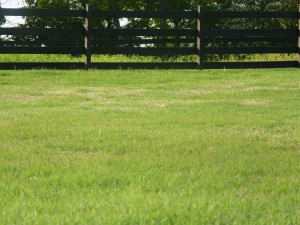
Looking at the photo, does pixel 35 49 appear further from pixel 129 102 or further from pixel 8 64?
pixel 129 102

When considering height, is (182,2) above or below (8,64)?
above

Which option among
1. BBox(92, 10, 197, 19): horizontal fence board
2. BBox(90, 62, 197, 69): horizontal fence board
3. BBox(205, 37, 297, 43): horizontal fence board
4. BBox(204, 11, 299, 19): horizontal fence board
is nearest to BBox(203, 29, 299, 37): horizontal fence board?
BBox(205, 37, 297, 43): horizontal fence board

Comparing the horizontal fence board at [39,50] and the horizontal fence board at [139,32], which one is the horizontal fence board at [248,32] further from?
the horizontal fence board at [39,50]

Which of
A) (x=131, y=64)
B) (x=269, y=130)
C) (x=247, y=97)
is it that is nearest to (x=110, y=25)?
(x=131, y=64)

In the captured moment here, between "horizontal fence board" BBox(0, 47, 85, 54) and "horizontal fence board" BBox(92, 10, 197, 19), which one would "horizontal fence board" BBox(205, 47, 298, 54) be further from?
"horizontal fence board" BBox(0, 47, 85, 54)

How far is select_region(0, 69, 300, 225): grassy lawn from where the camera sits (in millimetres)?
3779

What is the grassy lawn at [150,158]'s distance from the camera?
3779mm

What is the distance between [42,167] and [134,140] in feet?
4.85

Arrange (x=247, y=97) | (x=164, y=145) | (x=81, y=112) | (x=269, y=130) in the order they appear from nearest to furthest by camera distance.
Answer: (x=164, y=145) < (x=269, y=130) < (x=81, y=112) < (x=247, y=97)

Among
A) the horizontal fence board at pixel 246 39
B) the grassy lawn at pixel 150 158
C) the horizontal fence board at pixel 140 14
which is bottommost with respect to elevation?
the grassy lawn at pixel 150 158

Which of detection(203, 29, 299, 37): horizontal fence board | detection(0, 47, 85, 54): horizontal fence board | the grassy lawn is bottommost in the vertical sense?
the grassy lawn

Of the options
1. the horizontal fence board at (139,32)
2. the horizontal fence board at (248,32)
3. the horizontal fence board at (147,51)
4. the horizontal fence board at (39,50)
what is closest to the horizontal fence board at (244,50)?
the horizontal fence board at (248,32)

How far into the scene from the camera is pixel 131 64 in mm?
17625

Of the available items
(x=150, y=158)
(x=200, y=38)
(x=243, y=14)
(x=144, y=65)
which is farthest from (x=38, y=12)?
(x=150, y=158)
